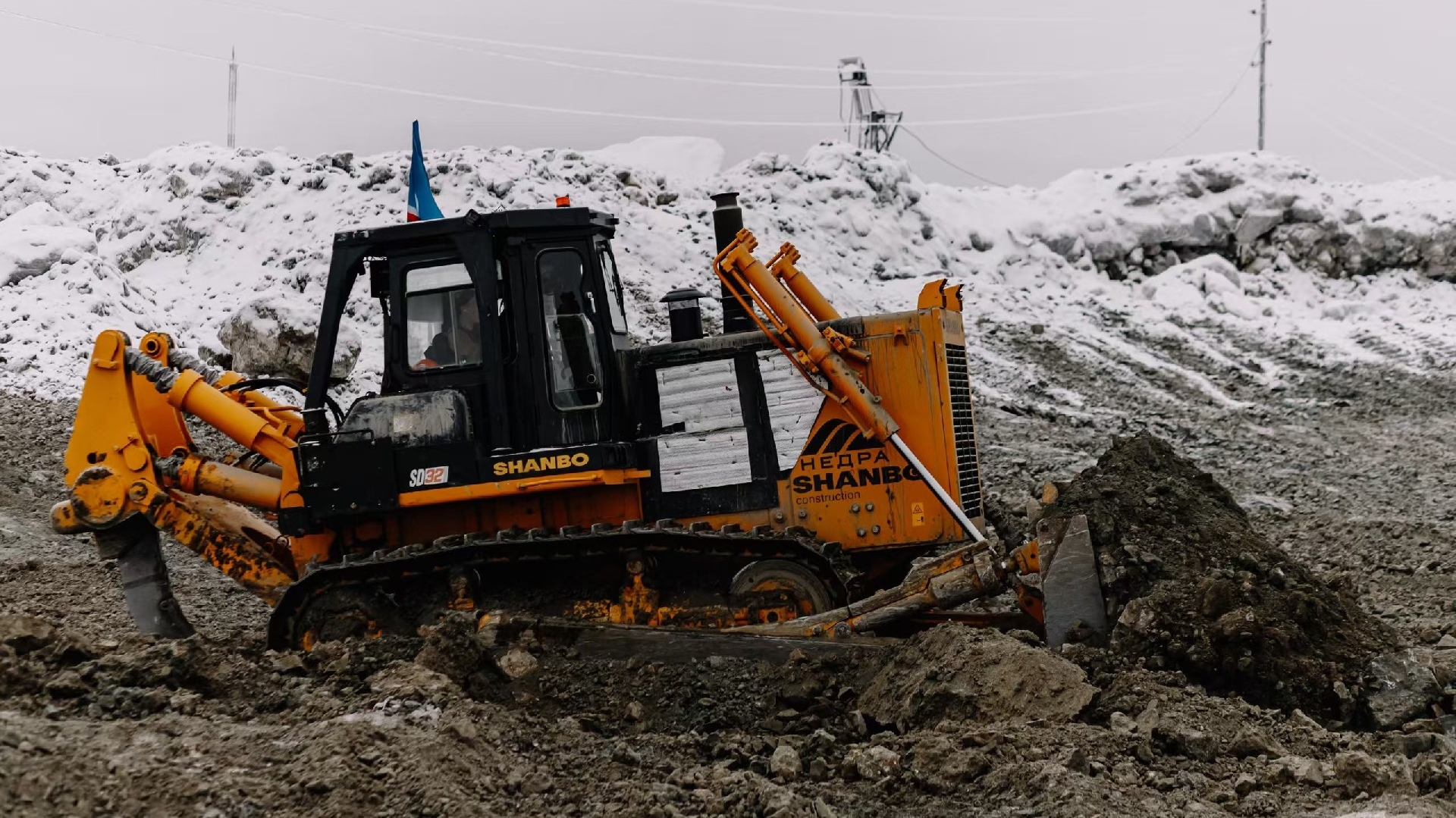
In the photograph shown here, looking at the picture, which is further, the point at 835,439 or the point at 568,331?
the point at 835,439

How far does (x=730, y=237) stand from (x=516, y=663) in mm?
2959

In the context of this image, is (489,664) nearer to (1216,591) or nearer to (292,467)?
(292,467)

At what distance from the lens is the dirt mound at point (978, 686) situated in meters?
6.19

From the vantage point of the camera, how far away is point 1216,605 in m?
6.76

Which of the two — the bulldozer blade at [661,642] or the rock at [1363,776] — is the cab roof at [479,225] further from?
the rock at [1363,776]

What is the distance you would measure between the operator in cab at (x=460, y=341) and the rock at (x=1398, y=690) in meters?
4.49

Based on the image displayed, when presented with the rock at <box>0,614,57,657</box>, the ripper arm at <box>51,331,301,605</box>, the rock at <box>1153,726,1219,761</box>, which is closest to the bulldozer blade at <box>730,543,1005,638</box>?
the rock at <box>1153,726,1219,761</box>

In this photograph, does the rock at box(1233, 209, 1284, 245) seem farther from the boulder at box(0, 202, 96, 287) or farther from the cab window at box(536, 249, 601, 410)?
the cab window at box(536, 249, 601, 410)

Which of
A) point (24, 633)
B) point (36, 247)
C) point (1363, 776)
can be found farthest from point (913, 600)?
point (36, 247)

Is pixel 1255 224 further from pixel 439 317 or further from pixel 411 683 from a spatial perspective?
pixel 411 683

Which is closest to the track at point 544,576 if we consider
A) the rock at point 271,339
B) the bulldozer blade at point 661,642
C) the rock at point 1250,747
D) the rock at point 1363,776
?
the bulldozer blade at point 661,642

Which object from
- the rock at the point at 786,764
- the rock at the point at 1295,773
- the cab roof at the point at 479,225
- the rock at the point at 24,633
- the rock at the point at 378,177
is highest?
the rock at the point at 378,177

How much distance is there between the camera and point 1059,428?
18641 millimetres

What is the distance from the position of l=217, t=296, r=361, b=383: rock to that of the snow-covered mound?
671 mm
